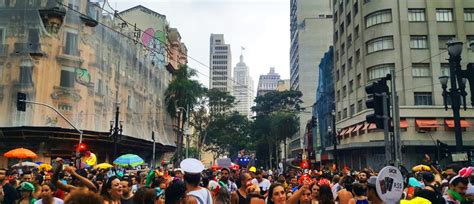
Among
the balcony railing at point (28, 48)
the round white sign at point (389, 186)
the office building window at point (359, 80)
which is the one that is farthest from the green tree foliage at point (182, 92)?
the round white sign at point (389, 186)

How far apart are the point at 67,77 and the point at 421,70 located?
28.7m

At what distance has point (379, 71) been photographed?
121ft

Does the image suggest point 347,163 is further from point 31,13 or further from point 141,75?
point 31,13

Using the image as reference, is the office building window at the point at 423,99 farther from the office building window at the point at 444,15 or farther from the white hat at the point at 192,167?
the white hat at the point at 192,167

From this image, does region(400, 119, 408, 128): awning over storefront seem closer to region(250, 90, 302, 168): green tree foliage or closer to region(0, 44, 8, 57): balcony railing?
region(250, 90, 302, 168): green tree foliage

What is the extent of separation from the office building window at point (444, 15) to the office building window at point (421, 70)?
14.1ft

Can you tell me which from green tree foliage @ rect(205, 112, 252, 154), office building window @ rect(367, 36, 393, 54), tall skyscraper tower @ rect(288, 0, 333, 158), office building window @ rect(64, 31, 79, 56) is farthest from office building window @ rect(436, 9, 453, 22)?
tall skyscraper tower @ rect(288, 0, 333, 158)

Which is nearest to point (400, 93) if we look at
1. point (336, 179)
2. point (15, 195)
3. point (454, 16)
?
point (454, 16)

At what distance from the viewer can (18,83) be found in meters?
28.1

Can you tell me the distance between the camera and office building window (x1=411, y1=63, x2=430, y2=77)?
35.9 metres

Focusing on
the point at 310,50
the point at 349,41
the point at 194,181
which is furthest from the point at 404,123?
the point at 310,50

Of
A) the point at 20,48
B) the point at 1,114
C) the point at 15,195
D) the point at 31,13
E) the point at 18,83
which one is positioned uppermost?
the point at 31,13

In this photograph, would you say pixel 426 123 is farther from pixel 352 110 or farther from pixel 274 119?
pixel 274 119

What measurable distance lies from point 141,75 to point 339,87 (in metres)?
22.0
